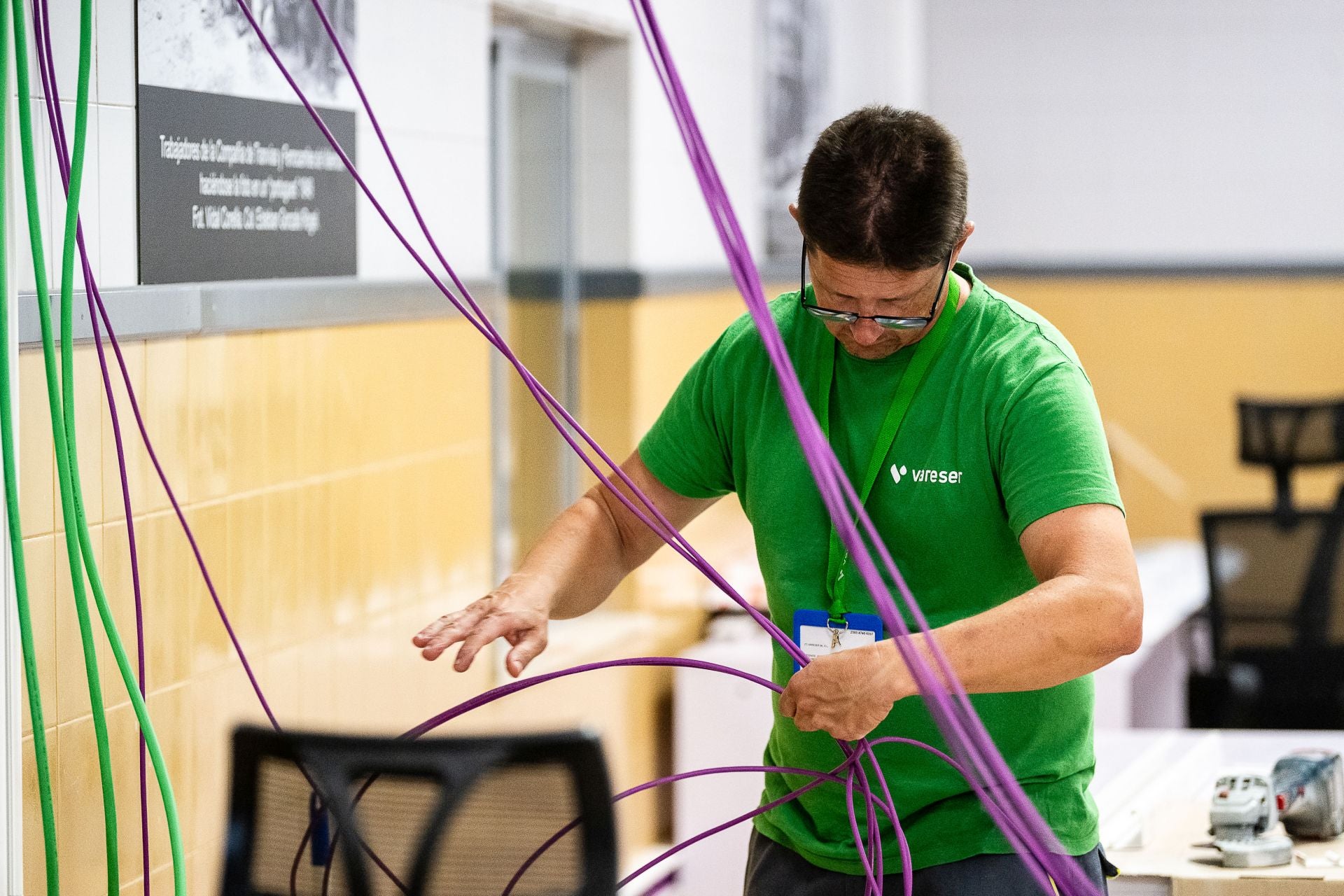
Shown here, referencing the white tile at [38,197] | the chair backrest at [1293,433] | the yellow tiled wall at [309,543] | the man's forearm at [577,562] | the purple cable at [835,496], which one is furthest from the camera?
the chair backrest at [1293,433]

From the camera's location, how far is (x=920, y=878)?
65.2 inches

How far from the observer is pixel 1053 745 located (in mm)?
1633

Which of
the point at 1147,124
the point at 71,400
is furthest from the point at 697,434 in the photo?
the point at 1147,124

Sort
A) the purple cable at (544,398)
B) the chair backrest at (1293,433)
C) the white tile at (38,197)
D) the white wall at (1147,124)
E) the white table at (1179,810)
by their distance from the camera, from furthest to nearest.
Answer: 1. the white wall at (1147,124)
2. the chair backrest at (1293,433)
3. the white table at (1179,810)
4. the white tile at (38,197)
5. the purple cable at (544,398)

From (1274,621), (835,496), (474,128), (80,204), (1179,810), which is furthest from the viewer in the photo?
(1274,621)

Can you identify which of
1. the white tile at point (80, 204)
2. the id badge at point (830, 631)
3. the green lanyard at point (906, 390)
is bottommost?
the id badge at point (830, 631)

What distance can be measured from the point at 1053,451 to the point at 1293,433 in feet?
12.0

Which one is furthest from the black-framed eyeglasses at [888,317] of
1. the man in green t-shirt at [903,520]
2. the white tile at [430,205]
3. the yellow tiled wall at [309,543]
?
the white tile at [430,205]

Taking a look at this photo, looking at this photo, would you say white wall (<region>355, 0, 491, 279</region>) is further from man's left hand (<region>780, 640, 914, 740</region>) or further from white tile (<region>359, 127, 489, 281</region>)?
man's left hand (<region>780, 640, 914, 740</region>)

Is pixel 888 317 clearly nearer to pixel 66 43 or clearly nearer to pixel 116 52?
pixel 66 43

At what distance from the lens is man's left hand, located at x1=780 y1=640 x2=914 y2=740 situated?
137 cm

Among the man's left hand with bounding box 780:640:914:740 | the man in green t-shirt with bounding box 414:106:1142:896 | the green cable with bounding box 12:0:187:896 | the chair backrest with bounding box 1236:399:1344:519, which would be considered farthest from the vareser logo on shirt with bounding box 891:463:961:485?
the chair backrest with bounding box 1236:399:1344:519

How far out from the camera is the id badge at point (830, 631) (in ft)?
5.41

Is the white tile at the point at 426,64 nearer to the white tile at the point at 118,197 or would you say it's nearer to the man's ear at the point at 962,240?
the white tile at the point at 118,197
